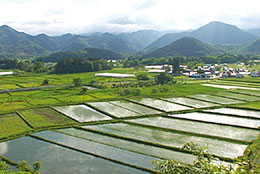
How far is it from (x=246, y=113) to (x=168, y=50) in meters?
167

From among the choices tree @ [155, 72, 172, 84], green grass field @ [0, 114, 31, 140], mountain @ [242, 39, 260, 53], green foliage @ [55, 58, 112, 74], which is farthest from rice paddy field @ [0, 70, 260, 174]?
mountain @ [242, 39, 260, 53]

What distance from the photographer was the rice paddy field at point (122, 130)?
64.9 feet

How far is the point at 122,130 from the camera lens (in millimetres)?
26609

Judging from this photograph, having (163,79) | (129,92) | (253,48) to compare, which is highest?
(253,48)

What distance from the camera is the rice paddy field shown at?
64.9 ft

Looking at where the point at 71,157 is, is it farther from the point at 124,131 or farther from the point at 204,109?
the point at 204,109

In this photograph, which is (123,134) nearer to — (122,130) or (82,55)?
(122,130)

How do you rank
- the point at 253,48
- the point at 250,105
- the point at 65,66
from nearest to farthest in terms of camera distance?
the point at 250,105
the point at 65,66
the point at 253,48

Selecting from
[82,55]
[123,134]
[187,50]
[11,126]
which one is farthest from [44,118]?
[187,50]

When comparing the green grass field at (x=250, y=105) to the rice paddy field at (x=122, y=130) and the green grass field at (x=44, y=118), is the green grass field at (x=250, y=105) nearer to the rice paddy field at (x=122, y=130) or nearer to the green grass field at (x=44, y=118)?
the rice paddy field at (x=122, y=130)

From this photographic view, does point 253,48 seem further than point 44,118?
Yes

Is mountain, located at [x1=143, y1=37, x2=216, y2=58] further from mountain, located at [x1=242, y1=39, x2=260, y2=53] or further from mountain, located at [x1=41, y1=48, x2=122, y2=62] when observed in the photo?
mountain, located at [x1=41, y1=48, x2=122, y2=62]

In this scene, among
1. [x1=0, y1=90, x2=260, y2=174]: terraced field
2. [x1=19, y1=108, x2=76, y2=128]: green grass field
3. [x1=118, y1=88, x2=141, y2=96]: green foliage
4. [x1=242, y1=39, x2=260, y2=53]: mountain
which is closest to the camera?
[x1=0, y1=90, x2=260, y2=174]: terraced field

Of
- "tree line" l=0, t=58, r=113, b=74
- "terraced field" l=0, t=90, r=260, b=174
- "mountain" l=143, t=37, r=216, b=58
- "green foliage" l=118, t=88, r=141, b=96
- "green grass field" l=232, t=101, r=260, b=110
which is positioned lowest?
"terraced field" l=0, t=90, r=260, b=174
